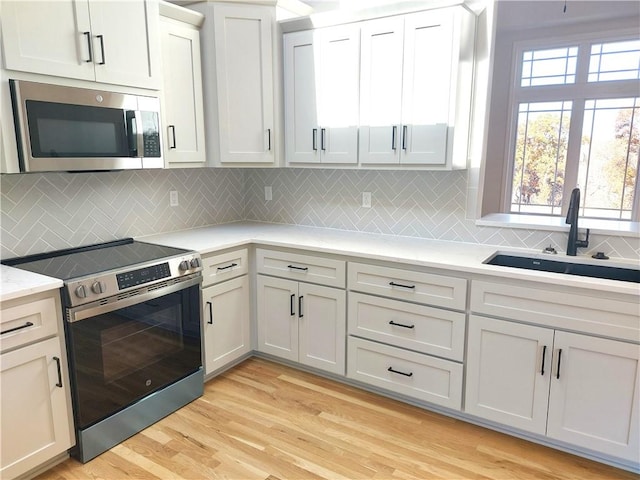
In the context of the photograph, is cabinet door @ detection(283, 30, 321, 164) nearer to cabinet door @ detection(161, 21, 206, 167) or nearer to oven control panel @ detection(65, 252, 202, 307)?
cabinet door @ detection(161, 21, 206, 167)

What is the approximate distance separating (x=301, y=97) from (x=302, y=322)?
1.51 metres

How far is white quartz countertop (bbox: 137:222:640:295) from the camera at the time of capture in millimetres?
2027

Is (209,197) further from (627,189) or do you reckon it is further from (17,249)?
(627,189)

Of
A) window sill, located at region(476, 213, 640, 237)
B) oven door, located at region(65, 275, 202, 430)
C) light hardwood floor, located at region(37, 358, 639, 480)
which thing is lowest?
light hardwood floor, located at region(37, 358, 639, 480)

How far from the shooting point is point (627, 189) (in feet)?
13.3

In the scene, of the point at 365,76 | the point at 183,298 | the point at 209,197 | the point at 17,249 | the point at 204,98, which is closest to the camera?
the point at 17,249

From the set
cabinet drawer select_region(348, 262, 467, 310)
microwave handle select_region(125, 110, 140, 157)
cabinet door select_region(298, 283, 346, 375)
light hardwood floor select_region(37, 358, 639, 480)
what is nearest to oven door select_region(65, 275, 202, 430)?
light hardwood floor select_region(37, 358, 639, 480)

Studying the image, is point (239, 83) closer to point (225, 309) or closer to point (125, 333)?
point (225, 309)

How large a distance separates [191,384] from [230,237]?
0.96 m

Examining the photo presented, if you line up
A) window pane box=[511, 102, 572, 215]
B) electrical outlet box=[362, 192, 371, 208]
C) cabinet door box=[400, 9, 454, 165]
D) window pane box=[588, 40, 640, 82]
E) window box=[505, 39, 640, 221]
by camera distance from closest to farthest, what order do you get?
cabinet door box=[400, 9, 454, 165] < electrical outlet box=[362, 192, 371, 208] < window pane box=[588, 40, 640, 82] < window box=[505, 39, 640, 221] < window pane box=[511, 102, 572, 215]

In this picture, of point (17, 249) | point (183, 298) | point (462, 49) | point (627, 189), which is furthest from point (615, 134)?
point (17, 249)

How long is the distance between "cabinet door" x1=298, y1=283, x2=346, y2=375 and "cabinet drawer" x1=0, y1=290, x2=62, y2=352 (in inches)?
54.2

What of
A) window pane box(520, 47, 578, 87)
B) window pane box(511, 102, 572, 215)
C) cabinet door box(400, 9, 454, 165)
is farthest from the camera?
window pane box(511, 102, 572, 215)

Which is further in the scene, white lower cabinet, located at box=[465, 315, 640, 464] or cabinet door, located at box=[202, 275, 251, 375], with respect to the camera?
cabinet door, located at box=[202, 275, 251, 375]
